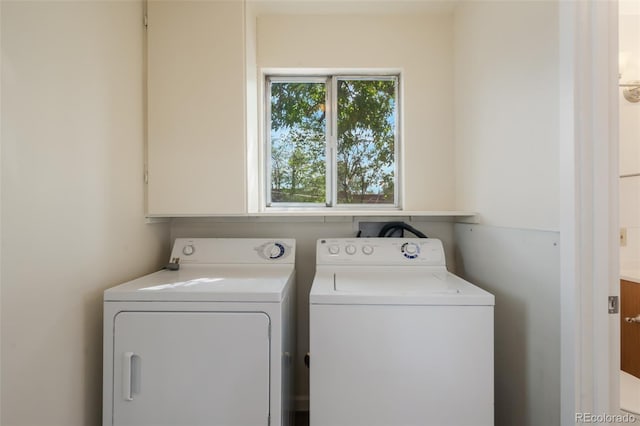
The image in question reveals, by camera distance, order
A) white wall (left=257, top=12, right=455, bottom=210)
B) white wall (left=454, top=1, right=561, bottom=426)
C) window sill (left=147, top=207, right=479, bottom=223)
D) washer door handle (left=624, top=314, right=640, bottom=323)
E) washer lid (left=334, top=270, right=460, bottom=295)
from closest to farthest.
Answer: white wall (left=454, top=1, right=561, bottom=426) < washer lid (left=334, top=270, right=460, bottom=295) < washer door handle (left=624, top=314, right=640, bottom=323) < window sill (left=147, top=207, right=479, bottom=223) < white wall (left=257, top=12, right=455, bottom=210)

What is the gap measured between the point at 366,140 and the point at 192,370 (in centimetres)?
161

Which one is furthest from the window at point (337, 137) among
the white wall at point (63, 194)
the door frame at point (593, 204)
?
the door frame at point (593, 204)

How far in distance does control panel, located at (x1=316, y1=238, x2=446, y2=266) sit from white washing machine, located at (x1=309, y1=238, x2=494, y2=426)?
0.50 m

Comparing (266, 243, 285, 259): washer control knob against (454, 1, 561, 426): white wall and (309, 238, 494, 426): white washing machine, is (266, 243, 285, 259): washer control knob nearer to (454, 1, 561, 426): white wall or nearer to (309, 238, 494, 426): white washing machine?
(309, 238, 494, 426): white washing machine

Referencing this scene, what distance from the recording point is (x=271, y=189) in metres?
2.10

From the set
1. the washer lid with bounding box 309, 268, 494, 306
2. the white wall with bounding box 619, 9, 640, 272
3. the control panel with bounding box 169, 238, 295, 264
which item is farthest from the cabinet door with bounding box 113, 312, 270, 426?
the white wall with bounding box 619, 9, 640, 272

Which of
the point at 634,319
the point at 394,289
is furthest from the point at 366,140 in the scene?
the point at 634,319

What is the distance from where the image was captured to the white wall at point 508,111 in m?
1.12

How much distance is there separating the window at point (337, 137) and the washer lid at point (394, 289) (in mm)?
628

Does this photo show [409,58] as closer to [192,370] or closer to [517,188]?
[517,188]

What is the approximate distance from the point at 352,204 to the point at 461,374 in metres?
1.19

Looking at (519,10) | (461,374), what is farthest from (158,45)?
(461,374)

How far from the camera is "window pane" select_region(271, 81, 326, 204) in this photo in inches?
82.2

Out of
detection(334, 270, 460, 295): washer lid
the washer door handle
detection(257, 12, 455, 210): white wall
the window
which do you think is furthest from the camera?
the window
